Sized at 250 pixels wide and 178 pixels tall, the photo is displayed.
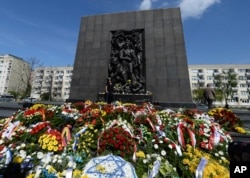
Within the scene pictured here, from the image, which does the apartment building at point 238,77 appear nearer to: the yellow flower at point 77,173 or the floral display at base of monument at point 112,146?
the floral display at base of monument at point 112,146

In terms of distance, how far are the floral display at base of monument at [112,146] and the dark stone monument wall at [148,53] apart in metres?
5.78

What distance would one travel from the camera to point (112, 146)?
10.9 ft

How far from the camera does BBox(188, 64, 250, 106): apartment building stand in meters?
69.3

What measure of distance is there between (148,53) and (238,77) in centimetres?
6981

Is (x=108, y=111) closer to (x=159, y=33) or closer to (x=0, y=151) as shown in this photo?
(x=0, y=151)

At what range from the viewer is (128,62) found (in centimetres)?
1068

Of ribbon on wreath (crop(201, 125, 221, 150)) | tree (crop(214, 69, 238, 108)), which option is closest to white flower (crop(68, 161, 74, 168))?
ribbon on wreath (crop(201, 125, 221, 150))

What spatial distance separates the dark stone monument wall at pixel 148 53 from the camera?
Result: 10.3 meters

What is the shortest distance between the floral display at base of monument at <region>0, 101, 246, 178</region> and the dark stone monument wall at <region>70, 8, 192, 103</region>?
5.78 metres

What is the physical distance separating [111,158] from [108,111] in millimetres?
1684

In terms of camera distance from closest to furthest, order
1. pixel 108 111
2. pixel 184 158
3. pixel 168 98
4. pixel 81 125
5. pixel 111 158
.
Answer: pixel 111 158
pixel 184 158
pixel 81 125
pixel 108 111
pixel 168 98

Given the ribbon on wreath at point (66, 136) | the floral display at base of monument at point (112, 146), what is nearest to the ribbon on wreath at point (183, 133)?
the floral display at base of monument at point (112, 146)

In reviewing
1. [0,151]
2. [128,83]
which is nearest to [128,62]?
[128,83]

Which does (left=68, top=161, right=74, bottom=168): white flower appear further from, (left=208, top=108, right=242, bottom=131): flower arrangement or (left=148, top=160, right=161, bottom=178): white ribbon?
(left=208, top=108, right=242, bottom=131): flower arrangement
